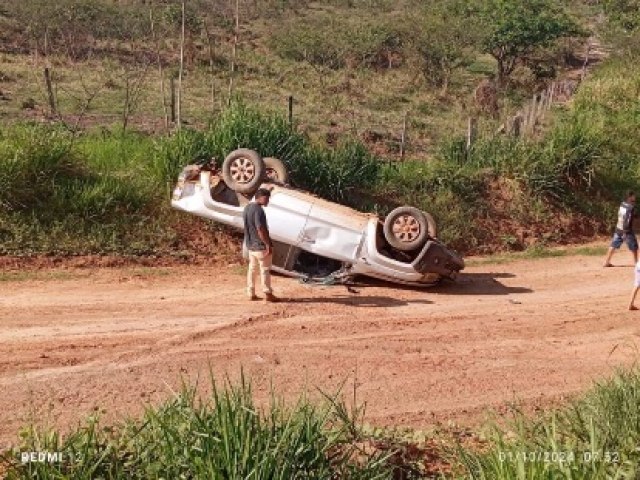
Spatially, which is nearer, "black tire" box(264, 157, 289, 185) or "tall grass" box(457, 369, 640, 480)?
"tall grass" box(457, 369, 640, 480)

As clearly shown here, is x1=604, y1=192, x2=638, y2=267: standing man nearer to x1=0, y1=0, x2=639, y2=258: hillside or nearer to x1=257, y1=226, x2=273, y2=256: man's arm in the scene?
x1=0, y1=0, x2=639, y2=258: hillside

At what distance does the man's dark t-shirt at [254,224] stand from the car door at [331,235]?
915 mm

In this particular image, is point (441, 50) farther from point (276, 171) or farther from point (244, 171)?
point (244, 171)

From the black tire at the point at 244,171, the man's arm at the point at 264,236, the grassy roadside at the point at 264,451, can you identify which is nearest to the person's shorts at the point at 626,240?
the black tire at the point at 244,171

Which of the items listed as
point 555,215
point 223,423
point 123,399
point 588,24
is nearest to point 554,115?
point 555,215

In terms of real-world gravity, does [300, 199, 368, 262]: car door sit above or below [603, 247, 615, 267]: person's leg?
above

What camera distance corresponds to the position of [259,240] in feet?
28.9

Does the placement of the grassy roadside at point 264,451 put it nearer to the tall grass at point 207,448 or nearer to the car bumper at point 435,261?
the tall grass at point 207,448

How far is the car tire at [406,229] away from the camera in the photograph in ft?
32.0

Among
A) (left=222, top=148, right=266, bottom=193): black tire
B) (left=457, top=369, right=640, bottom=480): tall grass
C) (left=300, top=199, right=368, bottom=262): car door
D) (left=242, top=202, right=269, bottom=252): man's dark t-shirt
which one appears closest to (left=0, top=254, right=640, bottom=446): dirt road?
(left=300, top=199, right=368, bottom=262): car door

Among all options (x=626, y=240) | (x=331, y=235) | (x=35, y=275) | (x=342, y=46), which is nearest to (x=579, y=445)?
(x=331, y=235)

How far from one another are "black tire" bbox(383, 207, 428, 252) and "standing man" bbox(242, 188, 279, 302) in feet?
5.93

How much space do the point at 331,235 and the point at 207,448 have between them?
18.2 ft

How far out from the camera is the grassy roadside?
421 cm
